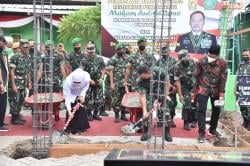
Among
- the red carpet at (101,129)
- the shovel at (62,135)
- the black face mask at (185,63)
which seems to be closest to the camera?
the shovel at (62,135)

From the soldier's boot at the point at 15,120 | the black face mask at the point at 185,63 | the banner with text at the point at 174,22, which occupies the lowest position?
the soldier's boot at the point at 15,120

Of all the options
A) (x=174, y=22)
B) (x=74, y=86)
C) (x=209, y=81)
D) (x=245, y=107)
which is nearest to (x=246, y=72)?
(x=245, y=107)

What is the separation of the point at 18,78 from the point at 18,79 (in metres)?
0.02

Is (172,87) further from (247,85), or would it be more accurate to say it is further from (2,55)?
(2,55)

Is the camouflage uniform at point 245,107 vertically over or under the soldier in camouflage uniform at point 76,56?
under

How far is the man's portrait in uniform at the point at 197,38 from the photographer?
1289 centimetres

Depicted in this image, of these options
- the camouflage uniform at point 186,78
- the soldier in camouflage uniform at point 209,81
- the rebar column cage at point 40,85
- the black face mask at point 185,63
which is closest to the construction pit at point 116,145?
the rebar column cage at point 40,85

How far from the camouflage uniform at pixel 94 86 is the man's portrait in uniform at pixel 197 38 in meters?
4.45

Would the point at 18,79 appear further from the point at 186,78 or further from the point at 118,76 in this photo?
the point at 186,78

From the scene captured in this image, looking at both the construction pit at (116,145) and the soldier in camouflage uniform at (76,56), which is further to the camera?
the soldier in camouflage uniform at (76,56)

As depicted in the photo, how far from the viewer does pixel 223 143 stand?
7410mm

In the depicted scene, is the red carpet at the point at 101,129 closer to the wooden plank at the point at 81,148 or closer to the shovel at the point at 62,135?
the shovel at the point at 62,135

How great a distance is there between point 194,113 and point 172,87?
66cm

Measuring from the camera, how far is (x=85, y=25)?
16.0 m
